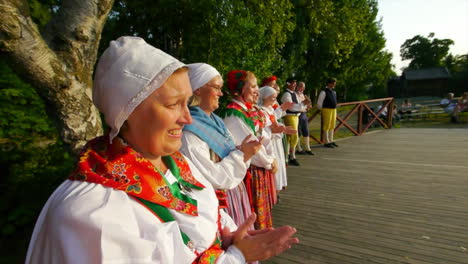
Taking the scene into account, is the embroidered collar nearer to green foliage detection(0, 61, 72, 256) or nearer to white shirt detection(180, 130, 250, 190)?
white shirt detection(180, 130, 250, 190)

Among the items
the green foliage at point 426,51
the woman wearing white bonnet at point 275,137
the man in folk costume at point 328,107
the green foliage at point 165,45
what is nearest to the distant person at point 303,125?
the man in folk costume at point 328,107

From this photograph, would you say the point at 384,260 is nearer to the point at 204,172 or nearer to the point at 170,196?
the point at 204,172

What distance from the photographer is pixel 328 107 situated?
695 cm

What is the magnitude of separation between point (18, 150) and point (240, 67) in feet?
19.2

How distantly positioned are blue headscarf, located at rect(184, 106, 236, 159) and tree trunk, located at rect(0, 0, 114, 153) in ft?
3.75

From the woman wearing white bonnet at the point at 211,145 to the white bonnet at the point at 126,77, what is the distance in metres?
0.76

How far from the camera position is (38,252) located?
79 cm

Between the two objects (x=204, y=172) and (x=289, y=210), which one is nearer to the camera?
(x=204, y=172)

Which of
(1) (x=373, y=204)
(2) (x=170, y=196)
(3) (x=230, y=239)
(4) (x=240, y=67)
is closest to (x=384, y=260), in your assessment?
(1) (x=373, y=204)

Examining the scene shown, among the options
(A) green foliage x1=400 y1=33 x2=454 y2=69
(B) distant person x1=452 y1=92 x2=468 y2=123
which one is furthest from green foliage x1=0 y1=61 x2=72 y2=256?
(A) green foliage x1=400 y1=33 x2=454 y2=69

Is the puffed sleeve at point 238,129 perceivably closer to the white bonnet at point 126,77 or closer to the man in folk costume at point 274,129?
the man in folk costume at point 274,129

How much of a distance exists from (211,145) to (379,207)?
2736mm

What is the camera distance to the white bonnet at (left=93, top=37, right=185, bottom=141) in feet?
2.69

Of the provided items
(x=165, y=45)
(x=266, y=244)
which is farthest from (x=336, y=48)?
(x=266, y=244)
